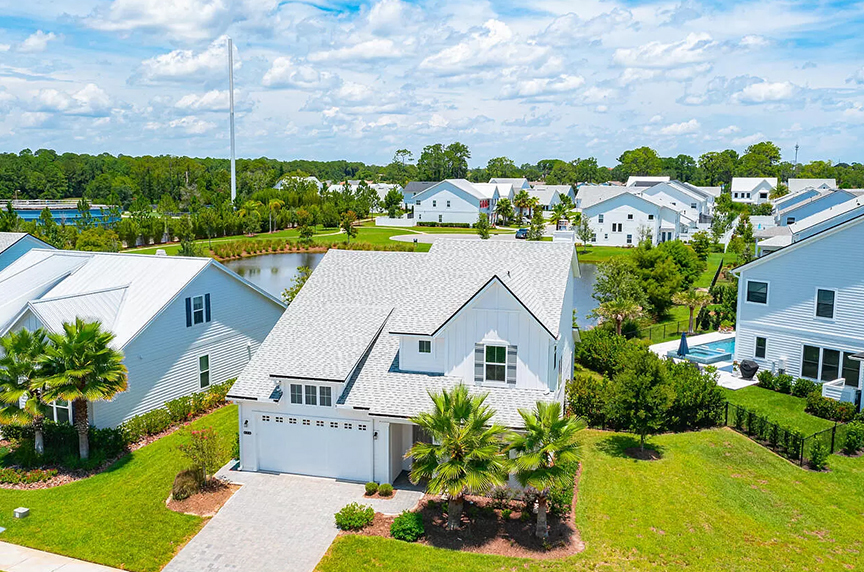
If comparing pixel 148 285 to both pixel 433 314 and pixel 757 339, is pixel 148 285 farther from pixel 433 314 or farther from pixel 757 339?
pixel 757 339

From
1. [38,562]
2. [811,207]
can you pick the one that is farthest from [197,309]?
[811,207]

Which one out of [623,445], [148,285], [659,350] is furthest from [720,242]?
[148,285]

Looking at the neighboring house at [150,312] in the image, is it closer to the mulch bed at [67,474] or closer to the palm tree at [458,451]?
the mulch bed at [67,474]

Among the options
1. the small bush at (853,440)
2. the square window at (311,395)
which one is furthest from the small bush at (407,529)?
the small bush at (853,440)

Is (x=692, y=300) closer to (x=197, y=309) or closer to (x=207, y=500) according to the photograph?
(x=197, y=309)

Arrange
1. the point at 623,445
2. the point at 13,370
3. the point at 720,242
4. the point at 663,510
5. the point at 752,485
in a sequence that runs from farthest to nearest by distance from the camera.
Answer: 1. the point at 720,242
2. the point at 623,445
3. the point at 13,370
4. the point at 752,485
5. the point at 663,510

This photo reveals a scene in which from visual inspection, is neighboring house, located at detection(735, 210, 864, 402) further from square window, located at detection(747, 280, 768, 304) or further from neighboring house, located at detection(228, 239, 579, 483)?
neighboring house, located at detection(228, 239, 579, 483)
